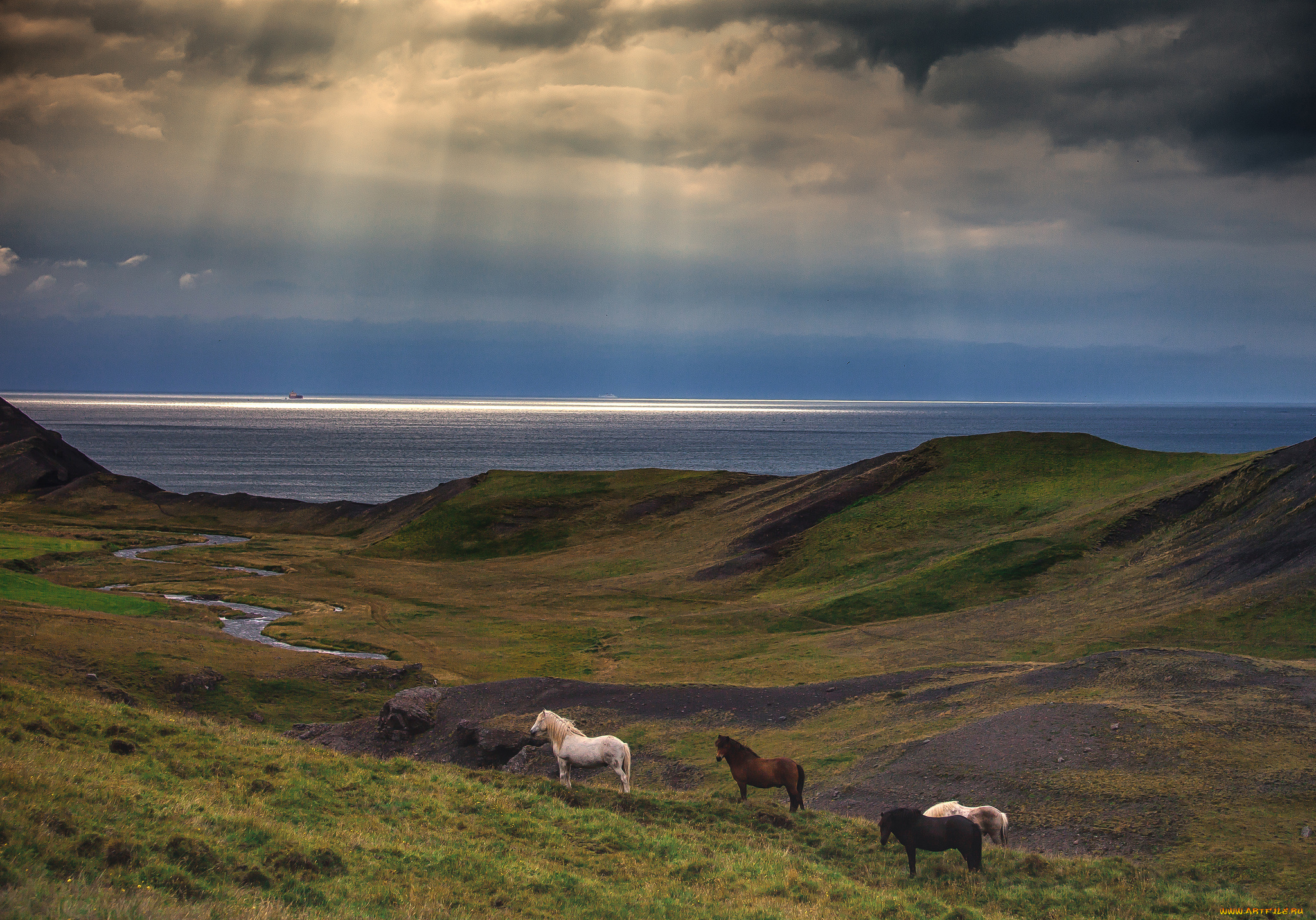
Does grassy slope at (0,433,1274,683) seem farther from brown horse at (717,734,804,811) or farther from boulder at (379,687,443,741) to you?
brown horse at (717,734,804,811)

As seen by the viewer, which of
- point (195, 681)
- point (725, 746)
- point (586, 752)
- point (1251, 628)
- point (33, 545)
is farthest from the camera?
point (33, 545)

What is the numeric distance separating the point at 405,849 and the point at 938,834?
34.6 feet

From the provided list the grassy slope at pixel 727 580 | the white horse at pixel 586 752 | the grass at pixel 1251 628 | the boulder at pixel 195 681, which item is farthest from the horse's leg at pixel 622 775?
the grass at pixel 1251 628

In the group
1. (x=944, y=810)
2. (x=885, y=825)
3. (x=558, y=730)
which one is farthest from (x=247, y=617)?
(x=944, y=810)

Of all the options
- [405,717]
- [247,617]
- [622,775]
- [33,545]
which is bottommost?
[247,617]

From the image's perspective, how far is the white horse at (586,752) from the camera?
77.1ft

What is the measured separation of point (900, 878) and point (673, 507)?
267 feet

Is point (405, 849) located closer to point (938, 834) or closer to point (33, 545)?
point (938, 834)

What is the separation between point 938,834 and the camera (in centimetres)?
1828

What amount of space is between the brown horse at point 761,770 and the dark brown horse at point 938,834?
13.0 ft

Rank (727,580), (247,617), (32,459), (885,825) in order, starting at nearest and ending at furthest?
(885,825) → (247,617) → (727,580) → (32,459)

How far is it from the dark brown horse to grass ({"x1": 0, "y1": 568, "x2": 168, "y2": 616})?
48627 mm

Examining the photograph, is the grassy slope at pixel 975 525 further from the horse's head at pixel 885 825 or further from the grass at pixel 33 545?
the grass at pixel 33 545

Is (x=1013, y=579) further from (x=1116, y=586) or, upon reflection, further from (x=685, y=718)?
(x=685, y=718)
